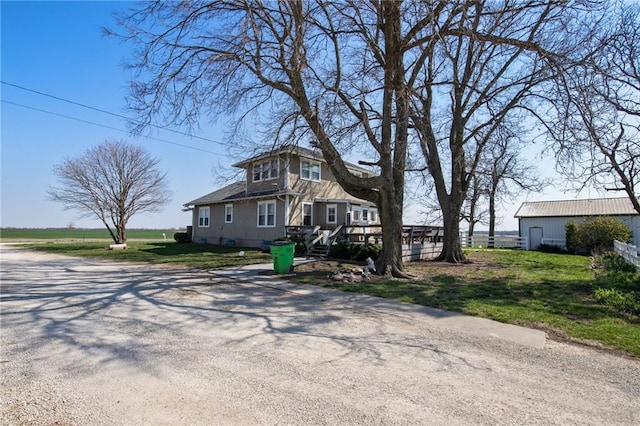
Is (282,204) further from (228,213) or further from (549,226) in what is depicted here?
(549,226)

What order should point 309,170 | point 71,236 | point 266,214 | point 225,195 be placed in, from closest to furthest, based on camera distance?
point 266,214 → point 309,170 → point 225,195 → point 71,236

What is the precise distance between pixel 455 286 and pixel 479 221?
32.3m

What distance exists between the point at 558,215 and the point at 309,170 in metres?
21.3

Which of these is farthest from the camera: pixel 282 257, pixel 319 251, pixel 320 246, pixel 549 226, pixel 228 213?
pixel 549 226

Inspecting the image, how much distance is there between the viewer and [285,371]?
147 inches

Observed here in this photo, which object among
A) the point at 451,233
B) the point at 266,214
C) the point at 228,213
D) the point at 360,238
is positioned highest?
the point at 228,213

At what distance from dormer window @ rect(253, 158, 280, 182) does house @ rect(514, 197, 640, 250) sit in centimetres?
2238

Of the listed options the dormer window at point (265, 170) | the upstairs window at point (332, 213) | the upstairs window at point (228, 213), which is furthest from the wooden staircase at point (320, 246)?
the upstairs window at point (228, 213)

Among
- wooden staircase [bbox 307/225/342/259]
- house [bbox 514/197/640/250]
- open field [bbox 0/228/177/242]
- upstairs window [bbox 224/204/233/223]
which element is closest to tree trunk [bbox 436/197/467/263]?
wooden staircase [bbox 307/225/342/259]

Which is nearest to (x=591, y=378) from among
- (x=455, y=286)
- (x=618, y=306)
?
(x=618, y=306)

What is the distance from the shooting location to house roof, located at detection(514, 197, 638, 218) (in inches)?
1035

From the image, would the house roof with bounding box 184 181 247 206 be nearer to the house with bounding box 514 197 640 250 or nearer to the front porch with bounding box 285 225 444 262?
the front porch with bounding box 285 225 444 262

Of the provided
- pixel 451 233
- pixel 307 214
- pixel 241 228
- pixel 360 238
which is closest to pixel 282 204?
pixel 307 214

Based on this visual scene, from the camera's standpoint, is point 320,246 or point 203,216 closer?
point 320,246
